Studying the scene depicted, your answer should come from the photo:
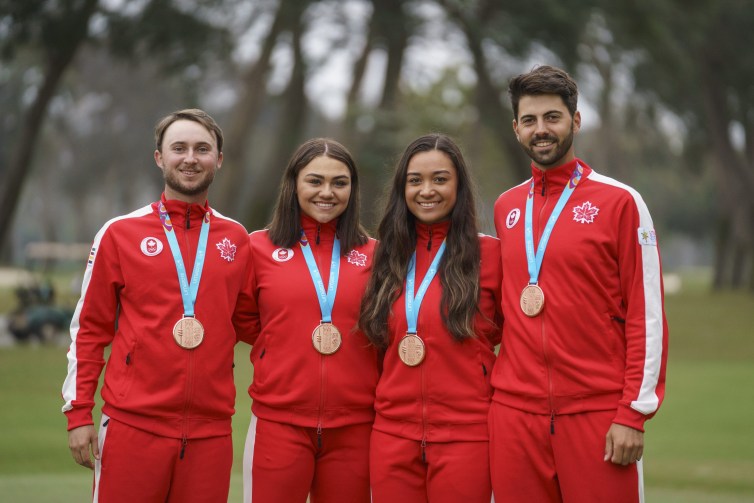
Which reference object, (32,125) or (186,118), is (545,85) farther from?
(32,125)

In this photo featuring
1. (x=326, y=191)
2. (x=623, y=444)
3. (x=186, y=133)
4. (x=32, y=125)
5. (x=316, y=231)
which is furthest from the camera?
(x=32, y=125)

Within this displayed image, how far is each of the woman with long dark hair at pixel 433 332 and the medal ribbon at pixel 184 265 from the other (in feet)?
2.34

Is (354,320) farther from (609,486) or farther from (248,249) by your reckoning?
(609,486)

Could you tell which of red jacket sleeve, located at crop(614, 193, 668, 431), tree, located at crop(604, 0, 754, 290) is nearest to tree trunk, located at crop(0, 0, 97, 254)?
tree, located at crop(604, 0, 754, 290)

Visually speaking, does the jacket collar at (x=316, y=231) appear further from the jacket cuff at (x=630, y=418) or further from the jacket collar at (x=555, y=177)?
the jacket cuff at (x=630, y=418)

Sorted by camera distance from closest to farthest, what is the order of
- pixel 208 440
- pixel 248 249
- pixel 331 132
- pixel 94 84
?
pixel 208 440, pixel 248 249, pixel 94 84, pixel 331 132

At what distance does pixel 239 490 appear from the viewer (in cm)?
757

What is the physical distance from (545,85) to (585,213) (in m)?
0.55

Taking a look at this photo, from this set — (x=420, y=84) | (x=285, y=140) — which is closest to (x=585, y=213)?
(x=285, y=140)

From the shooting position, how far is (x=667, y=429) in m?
12.3

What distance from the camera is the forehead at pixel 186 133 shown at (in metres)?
4.33

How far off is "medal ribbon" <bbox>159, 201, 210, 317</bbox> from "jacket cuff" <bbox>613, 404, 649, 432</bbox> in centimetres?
177

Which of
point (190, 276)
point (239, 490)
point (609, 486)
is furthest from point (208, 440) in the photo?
point (239, 490)

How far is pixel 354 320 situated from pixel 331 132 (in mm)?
48745
